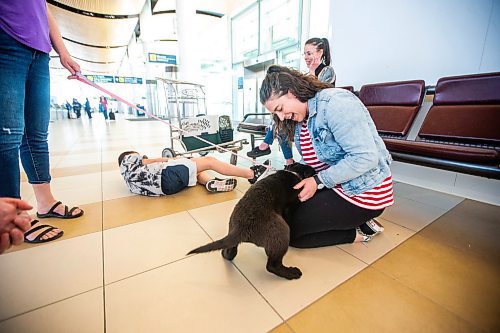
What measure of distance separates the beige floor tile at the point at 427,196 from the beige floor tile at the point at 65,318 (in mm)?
2159

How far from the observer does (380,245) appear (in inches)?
47.6

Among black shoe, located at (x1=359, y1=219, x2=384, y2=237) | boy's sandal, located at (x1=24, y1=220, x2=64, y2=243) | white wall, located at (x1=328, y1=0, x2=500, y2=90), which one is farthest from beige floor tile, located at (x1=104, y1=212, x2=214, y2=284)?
white wall, located at (x1=328, y1=0, x2=500, y2=90)

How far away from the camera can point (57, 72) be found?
21406mm

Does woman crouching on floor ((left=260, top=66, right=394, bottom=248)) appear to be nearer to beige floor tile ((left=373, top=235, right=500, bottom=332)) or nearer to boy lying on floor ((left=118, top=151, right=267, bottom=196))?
beige floor tile ((left=373, top=235, right=500, bottom=332))

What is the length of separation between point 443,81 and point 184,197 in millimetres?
2285

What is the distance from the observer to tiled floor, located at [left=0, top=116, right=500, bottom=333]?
2.50 ft

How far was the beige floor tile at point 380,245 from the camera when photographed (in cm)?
112

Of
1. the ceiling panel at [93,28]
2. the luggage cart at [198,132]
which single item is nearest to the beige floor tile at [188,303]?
the luggage cart at [198,132]

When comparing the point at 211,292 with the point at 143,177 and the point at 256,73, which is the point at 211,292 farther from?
the point at 256,73

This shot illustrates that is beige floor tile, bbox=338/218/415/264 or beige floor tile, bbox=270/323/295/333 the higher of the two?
beige floor tile, bbox=338/218/415/264

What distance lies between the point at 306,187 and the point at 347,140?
0.90ft

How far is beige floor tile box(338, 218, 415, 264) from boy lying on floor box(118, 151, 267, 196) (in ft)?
3.45

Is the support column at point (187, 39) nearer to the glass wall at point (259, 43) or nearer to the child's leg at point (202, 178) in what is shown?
the glass wall at point (259, 43)

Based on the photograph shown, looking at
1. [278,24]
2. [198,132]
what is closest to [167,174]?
[198,132]
